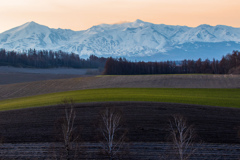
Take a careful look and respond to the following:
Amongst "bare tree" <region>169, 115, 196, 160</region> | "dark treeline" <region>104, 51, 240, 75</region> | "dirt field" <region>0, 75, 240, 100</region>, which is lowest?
"bare tree" <region>169, 115, 196, 160</region>

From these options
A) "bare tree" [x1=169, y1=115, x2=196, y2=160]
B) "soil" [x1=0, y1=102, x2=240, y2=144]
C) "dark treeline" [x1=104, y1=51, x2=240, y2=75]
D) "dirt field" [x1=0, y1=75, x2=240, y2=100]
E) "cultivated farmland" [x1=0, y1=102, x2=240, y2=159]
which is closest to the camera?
"bare tree" [x1=169, y1=115, x2=196, y2=160]

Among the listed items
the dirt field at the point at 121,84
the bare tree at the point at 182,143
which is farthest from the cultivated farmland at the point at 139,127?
the dirt field at the point at 121,84

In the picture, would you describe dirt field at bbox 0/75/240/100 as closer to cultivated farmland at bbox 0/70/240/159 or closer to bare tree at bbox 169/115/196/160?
cultivated farmland at bbox 0/70/240/159

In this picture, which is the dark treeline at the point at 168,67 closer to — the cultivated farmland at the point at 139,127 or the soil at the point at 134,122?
the soil at the point at 134,122

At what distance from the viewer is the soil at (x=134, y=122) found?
25.0 metres

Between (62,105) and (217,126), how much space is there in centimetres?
1786

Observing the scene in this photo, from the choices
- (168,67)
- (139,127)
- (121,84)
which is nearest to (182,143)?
(139,127)

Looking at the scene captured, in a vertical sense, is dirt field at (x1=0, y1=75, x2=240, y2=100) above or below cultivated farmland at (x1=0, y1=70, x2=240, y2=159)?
above

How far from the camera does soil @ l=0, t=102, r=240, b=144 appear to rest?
2500cm

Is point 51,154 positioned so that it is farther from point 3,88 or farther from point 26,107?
point 3,88

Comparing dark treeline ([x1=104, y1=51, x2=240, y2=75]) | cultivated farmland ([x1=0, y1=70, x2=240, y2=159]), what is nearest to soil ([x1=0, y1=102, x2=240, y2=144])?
cultivated farmland ([x1=0, y1=70, x2=240, y2=159])

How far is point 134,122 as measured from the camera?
27984 millimetres

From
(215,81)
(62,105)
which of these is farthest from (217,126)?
(215,81)

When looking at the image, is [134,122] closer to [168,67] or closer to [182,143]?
[182,143]
